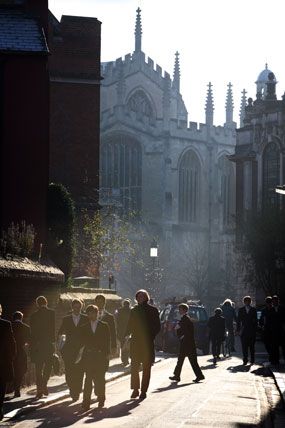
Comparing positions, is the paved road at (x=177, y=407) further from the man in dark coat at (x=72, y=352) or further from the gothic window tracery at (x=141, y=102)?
the gothic window tracery at (x=141, y=102)

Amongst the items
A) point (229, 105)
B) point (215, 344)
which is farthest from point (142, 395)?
point (229, 105)

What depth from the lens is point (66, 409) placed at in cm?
1894

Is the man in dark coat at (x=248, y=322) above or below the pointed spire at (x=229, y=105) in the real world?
below

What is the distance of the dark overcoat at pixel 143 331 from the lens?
2092 cm

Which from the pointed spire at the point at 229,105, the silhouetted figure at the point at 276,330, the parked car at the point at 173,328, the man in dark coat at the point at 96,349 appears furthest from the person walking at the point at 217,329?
the pointed spire at the point at 229,105

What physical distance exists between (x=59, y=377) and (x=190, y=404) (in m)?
7.15

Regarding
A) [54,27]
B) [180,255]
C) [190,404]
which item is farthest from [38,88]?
[180,255]

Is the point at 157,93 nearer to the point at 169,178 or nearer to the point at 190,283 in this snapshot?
the point at 169,178

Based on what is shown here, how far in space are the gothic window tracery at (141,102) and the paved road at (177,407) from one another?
94.9 metres

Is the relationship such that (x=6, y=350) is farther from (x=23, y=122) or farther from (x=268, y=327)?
(x=268, y=327)

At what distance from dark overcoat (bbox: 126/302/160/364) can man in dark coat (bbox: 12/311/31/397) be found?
170 centimetres

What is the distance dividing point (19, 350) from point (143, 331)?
1.98 m

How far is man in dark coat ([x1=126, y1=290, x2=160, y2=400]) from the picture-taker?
68.3 feet

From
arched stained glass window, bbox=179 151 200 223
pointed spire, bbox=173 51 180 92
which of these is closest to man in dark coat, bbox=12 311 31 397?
arched stained glass window, bbox=179 151 200 223
